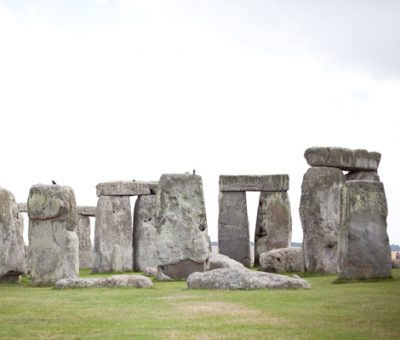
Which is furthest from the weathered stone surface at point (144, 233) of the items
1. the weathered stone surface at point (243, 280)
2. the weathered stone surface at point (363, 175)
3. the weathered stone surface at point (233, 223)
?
the weathered stone surface at point (243, 280)

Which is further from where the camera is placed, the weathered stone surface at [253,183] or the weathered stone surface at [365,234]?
the weathered stone surface at [253,183]

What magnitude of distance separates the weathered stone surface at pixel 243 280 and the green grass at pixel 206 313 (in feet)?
1.14

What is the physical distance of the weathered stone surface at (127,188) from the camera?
1178 inches

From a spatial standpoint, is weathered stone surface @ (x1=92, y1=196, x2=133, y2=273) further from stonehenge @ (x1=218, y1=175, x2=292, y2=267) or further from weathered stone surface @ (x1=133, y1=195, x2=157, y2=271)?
stonehenge @ (x1=218, y1=175, x2=292, y2=267)

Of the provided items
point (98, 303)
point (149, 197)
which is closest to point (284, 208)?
point (149, 197)

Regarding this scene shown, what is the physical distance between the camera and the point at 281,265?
77.2 ft

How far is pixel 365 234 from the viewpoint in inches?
704

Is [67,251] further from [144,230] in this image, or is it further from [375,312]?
[144,230]

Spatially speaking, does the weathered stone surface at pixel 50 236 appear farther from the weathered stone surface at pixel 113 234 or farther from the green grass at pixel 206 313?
the weathered stone surface at pixel 113 234

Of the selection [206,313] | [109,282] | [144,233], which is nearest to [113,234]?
[144,233]

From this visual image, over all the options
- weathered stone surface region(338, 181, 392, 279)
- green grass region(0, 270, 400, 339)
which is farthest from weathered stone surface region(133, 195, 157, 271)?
green grass region(0, 270, 400, 339)

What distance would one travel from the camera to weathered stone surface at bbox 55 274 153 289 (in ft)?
56.3

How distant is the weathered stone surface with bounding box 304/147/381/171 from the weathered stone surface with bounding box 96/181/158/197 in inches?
314

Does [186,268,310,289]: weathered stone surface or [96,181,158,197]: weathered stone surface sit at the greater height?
[96,181,158,197]: weathered stone surface
